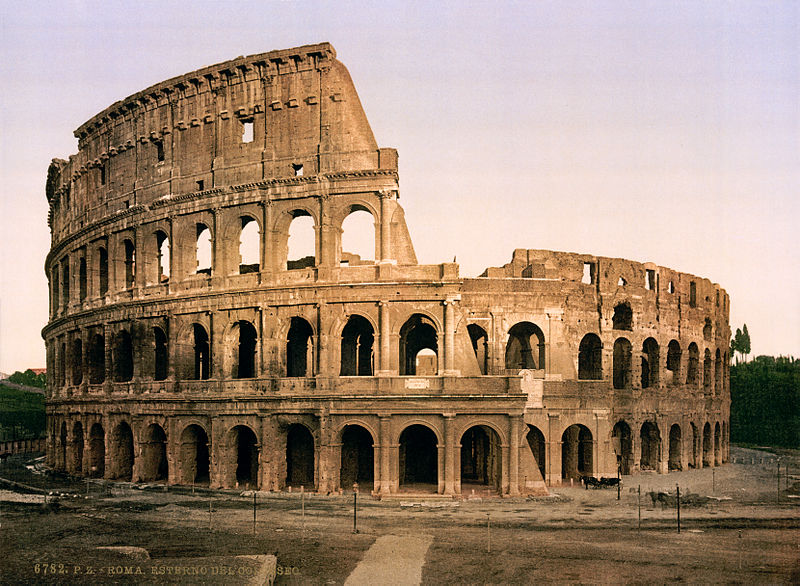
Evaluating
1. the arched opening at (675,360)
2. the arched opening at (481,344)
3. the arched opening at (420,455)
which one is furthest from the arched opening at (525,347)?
the arched opening at (675,360)

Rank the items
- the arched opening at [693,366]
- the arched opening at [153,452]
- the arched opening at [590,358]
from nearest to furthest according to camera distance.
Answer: the arched opening at [153,452], the arched opening at [590,358], the arched opening at [693,366]

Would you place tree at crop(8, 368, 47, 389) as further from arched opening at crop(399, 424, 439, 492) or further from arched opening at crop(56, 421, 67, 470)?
arched opening at crop(399, 424, 439, 492)

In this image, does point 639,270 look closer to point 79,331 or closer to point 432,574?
point 432,574

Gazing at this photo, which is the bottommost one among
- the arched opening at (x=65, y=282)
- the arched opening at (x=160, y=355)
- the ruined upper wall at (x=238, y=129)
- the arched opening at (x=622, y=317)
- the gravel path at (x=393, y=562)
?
the gravel path at (x=393, y=562)

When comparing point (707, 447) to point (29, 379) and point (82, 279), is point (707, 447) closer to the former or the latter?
point (82, 279)

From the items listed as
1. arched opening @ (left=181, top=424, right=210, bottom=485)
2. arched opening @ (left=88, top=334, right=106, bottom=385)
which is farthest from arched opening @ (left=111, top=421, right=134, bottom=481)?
arched opening @ (left=181, top=424, right=210, bottom=485)

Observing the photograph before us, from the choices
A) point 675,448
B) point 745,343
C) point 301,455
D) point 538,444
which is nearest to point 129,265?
point 301,455

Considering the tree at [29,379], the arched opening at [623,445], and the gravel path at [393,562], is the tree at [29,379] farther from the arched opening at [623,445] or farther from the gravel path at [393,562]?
the gravel path at [393,562]

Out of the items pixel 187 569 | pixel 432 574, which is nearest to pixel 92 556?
pixel 187 569
